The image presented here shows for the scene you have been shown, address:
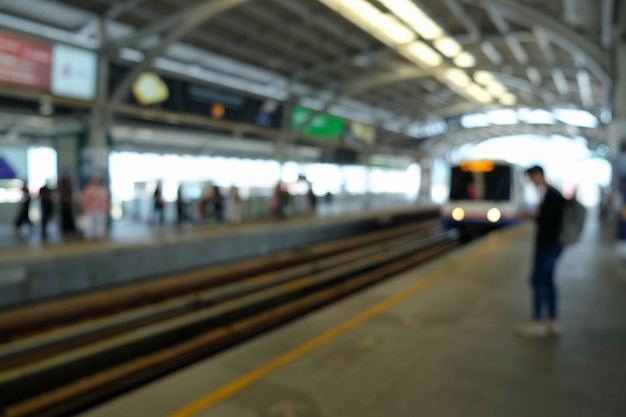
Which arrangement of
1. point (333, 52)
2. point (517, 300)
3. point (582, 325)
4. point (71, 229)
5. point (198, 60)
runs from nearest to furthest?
point (582, 325), point (517, 300), point (71, 229), point (198, 60), point (333, 52)

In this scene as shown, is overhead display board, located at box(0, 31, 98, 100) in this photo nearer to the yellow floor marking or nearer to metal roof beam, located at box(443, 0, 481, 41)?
the yellow floor marking

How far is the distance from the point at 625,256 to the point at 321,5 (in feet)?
33.9

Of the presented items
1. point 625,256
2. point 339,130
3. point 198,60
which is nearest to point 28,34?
point 198,60

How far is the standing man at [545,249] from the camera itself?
14.6 ft

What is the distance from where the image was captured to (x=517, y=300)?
627 cm

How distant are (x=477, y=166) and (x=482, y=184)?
25.0 inches

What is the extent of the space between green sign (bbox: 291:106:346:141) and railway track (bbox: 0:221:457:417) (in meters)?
8.89

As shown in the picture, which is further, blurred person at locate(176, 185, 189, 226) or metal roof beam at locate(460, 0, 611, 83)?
blurred person at locate(176, 185, 189, 226)

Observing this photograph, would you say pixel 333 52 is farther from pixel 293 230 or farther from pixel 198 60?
pixel 293 230

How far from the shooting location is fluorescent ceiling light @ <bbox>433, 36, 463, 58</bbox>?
16891 mm

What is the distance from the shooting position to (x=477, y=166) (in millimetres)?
15211

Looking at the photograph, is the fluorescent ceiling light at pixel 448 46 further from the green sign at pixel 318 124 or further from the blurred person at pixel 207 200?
the blurred person at pixel 207 200

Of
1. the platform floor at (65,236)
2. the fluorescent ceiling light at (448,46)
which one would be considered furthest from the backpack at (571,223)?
the fluorescent ceiling light at (448,46)

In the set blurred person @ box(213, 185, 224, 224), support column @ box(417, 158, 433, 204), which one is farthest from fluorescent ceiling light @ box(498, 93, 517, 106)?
blurred person @ box(213, 185, 224, 224)
